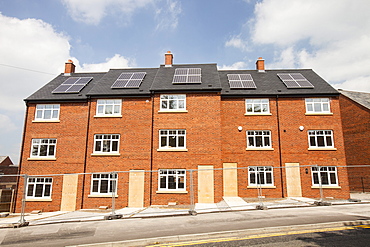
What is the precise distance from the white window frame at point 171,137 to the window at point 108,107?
417 cm

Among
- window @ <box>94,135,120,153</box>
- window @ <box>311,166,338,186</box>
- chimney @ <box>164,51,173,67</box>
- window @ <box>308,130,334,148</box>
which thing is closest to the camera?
window @ <box>311,166,338,186</box>

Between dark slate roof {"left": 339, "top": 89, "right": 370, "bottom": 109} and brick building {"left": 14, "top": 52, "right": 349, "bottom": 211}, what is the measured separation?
5.05m

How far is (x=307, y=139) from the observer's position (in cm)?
1878

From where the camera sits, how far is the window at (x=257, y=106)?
1970 cm

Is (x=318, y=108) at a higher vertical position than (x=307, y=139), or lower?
higher

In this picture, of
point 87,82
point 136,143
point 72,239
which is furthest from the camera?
point 87,82

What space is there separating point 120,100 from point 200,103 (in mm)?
6609

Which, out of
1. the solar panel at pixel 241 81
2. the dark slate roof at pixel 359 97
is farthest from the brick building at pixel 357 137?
the solar panel at pixel 241 81

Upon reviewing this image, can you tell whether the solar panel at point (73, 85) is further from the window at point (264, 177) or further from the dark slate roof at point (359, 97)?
the dark slate roof at point (359, 97)

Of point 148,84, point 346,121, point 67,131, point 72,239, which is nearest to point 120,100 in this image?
point 148,84

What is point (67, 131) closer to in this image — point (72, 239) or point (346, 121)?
point (72, 239)

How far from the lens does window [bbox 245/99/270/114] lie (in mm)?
19703

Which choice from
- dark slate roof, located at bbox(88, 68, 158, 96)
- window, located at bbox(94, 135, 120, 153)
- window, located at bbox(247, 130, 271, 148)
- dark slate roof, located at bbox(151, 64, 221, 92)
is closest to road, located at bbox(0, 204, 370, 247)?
window, located at bbox(94, 135, 120, 153)

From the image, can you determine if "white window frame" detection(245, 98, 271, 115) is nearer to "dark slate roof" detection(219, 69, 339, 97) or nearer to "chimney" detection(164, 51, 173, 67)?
"dark slate roof" detection(219, 69, 339, 97)
